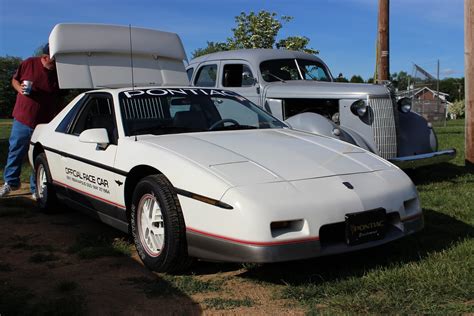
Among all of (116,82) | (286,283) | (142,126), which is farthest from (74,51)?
(286,283)

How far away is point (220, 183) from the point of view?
3.32m

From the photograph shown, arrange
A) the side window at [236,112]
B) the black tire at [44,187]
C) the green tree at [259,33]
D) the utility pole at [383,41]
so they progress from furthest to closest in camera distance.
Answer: the green tree at [259,33]
the utility pole at [383,41]
the black tire at [44,187]
the side window at [236,112]

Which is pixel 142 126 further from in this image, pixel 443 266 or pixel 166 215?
pixel 443 266

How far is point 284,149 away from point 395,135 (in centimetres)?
348

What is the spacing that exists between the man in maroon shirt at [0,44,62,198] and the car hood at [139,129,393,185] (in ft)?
9.62

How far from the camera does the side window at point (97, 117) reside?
184 inches

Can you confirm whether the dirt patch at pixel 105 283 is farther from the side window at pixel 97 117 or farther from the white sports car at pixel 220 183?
the side window at pixel 97 117

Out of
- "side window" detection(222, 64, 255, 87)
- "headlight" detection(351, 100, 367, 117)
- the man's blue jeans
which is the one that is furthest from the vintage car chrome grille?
the man's blue jeans

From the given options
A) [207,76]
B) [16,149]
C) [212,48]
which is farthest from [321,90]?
[212,48]

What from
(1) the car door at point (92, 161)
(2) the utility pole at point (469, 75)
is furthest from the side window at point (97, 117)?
(2) the utility pole at point (469, 75)

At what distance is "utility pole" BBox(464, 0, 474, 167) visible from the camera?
7.73m

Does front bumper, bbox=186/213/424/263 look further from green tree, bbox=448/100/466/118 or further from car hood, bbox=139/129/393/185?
green tree, bbox=448/100/466/118

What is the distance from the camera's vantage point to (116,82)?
Result: 6.32 meters

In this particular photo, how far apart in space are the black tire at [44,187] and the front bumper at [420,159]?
4.03 metres
